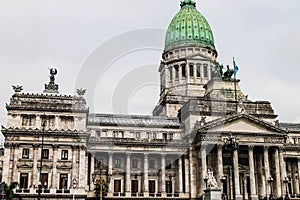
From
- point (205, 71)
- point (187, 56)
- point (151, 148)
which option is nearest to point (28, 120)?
point (151, 148)

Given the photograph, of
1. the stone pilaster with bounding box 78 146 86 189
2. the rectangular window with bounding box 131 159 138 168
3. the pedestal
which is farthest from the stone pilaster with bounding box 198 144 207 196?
the pedestal

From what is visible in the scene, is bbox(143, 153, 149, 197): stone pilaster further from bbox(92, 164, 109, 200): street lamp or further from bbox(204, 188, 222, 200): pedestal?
bbox(204, 188, 222, 200): pedestal

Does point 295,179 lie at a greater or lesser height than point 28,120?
lesser

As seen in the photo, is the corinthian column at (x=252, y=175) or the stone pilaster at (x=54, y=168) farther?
the corinthian column at (x=252, y=175)

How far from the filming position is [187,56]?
109 metres

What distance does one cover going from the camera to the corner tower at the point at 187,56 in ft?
351

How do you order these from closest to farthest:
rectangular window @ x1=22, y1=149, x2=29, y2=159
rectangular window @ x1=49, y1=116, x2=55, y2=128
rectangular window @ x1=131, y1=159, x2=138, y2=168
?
1. rectangular window @ x1=22, y1=149, x2=29, y2=159
2. rectangular window @ x1=49, y1=116, x2=55, y2=128
3. rectangular window @ x1=131, y1=159, x2=138, y2=168

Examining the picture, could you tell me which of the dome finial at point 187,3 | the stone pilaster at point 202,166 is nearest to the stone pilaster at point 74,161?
the stone pilaster at point 202,166

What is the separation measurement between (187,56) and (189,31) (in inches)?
303

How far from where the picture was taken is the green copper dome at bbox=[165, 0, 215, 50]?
111688 millimetres

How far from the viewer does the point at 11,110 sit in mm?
74375

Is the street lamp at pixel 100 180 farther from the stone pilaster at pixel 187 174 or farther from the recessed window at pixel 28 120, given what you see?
the stone pilaster at pixel 187 174

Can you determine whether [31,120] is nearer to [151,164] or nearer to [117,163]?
[117,163]

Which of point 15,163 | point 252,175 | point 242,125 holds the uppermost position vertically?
point 242,125
